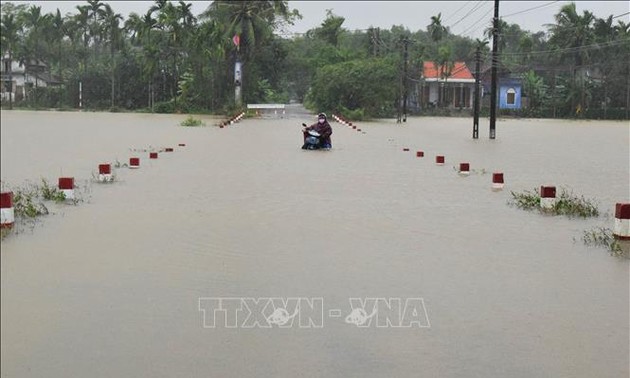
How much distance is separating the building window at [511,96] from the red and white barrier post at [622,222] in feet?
237

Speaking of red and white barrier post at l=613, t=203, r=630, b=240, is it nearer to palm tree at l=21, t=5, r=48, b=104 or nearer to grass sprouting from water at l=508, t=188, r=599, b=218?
grass sprouting from water at l=508, t=188, r=599, b=218

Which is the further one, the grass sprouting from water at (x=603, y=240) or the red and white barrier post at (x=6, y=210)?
the red and white barrier post at (x=6, y=210)

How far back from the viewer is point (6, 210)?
9.59 m

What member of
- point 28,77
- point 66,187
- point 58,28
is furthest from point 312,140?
point 28,77

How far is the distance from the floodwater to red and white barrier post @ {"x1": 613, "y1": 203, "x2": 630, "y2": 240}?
1.72ft

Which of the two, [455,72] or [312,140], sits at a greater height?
[455,72]

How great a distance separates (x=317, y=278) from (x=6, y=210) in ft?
13.4

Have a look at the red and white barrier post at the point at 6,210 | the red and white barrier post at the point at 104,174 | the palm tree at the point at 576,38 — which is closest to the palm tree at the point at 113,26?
the palm tree at the point at 576,38

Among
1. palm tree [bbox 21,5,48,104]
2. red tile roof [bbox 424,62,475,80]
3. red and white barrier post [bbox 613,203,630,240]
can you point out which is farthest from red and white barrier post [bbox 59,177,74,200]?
red tile roof [bbox 424,62,475,80]

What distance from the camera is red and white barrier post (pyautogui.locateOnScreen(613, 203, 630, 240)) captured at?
9.52 m

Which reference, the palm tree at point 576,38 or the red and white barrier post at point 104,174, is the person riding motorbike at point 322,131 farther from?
the palm tree at point 576,38

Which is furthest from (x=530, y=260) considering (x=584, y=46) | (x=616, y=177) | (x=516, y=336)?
(x=584, y=46)

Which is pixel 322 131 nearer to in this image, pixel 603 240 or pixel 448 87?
pixel 603 240

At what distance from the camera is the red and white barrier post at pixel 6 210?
945 centimetres
